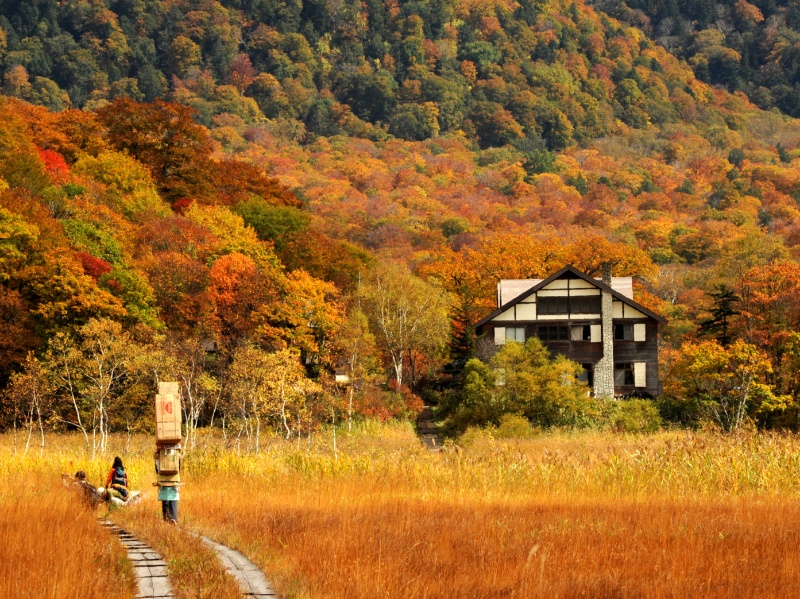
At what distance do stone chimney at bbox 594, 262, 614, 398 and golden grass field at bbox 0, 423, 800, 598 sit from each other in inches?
1497

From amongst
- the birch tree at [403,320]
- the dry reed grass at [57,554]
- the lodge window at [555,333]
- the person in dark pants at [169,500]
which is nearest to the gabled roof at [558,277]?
the lodge window at [555,333]

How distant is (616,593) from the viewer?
1382 centimetres

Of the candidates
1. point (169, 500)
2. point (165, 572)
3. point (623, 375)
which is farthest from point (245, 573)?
point (623, 375)

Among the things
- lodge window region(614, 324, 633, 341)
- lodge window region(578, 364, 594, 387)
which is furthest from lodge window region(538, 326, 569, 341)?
lodge window region(614, 324, 633, 341)

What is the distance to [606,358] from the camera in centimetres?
6856

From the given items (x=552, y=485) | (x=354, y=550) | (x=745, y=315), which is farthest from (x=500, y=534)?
(x=745, y=315)

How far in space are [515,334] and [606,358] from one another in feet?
16.4

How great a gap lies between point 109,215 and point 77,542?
53995 millimetres

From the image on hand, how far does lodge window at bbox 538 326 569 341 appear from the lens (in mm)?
68875

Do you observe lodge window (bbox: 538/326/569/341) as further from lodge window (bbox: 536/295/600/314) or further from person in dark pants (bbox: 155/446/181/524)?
person in dark pants (bbox: 155/446/181/524)

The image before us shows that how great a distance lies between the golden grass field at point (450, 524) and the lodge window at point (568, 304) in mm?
38186

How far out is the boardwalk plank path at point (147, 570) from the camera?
13.4m

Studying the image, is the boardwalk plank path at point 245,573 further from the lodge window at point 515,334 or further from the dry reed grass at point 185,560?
the lodge window at point 515,334

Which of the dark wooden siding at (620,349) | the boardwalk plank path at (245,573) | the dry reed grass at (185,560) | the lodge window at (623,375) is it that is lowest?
the boardwalk plank path at (245,573)
